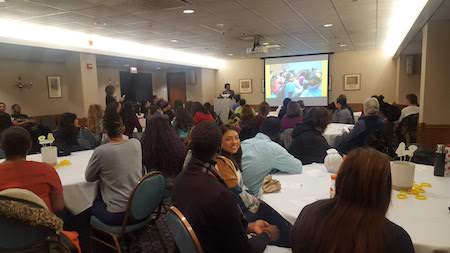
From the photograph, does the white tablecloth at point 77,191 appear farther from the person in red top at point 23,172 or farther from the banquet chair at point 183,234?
the banquet chair at point 183,234

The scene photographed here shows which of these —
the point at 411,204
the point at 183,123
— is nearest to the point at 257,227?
the point at 411,204

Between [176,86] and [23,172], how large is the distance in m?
12.1

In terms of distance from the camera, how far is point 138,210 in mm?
2422

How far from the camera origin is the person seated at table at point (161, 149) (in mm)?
3113

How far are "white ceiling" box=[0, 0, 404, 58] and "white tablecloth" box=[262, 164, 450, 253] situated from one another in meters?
3.10

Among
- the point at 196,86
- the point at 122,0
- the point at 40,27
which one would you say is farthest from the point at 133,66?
the point at 122,0

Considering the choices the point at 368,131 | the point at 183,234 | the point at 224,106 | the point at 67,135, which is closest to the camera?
the point at 183,234

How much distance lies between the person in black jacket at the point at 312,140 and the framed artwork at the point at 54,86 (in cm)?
814

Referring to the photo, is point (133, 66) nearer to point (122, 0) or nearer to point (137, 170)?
point (122, 0)

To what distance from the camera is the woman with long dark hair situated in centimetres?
311

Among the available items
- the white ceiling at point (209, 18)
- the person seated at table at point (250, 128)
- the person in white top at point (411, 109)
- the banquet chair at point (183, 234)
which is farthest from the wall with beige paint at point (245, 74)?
the banquet chair at point (183, 234)

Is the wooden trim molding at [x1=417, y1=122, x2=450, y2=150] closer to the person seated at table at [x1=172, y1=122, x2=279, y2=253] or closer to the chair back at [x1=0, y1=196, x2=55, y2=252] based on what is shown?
the person seated at table at [x1=172, y1=122, x2=279, y2=253]

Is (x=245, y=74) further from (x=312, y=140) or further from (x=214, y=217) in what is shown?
(x=214, y=217)

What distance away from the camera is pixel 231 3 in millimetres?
4645
